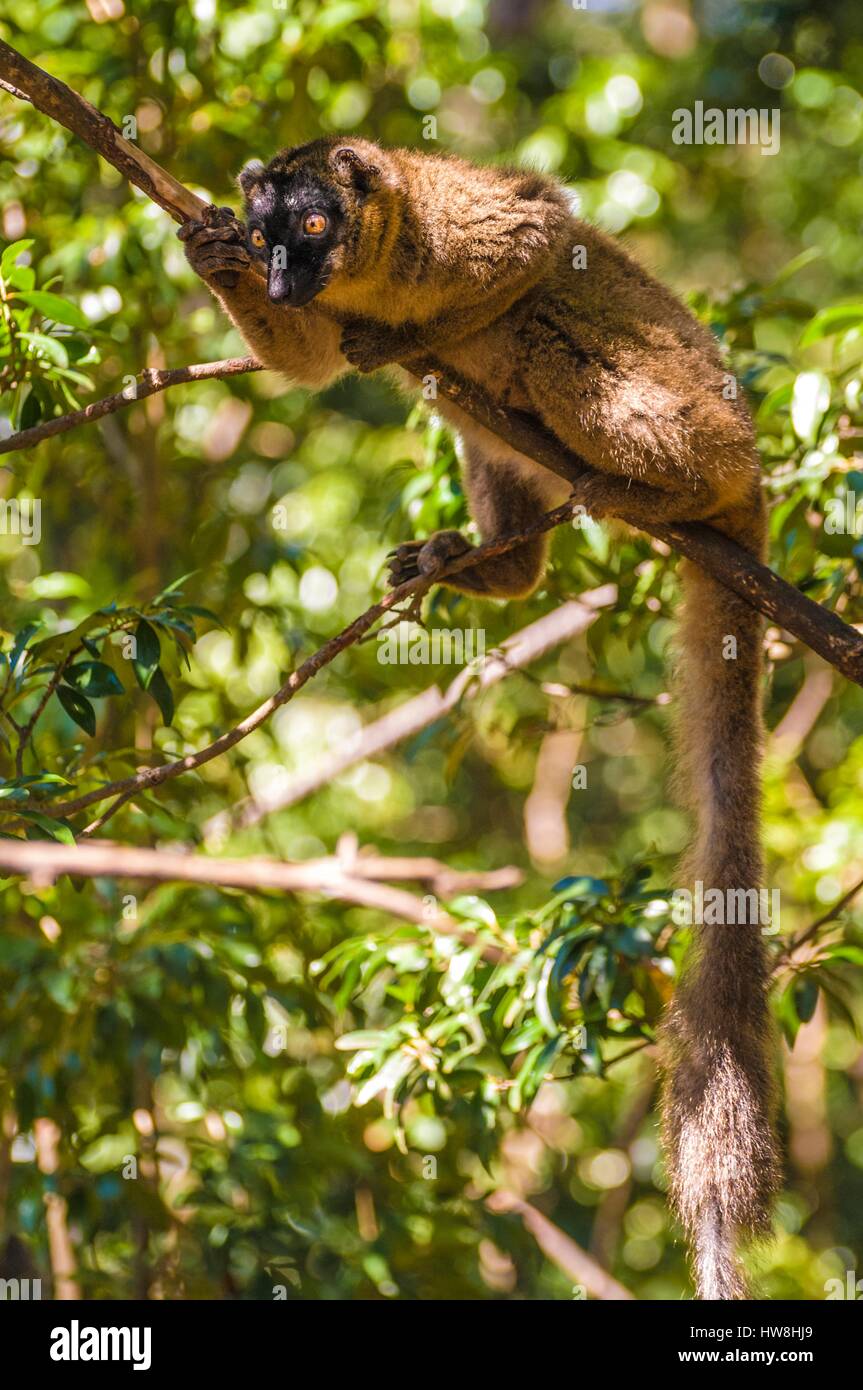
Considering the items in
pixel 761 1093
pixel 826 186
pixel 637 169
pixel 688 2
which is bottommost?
pixel 761 1093

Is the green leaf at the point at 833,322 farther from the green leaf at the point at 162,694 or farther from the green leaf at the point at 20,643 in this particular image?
the green leaf at the point at 20,643

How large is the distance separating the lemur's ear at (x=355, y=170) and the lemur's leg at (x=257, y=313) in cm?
41

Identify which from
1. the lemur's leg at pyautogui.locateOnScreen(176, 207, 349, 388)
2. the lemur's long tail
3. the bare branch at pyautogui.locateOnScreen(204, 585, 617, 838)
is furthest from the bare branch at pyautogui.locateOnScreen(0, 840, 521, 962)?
the lemur's leg at pyautogui.locateOnScreen(176, 207, 349, 388)

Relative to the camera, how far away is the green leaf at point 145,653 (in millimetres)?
3855

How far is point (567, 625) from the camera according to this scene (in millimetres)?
6203

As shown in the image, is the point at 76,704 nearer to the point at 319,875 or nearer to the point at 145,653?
the point at 145,653

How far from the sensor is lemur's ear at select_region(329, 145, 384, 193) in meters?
4.54

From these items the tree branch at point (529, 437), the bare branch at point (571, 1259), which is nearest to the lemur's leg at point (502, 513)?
the tree branch at point (529, 437)

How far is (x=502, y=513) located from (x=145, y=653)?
183 cm

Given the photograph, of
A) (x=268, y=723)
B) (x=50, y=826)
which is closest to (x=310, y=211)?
(x=50, y=826)

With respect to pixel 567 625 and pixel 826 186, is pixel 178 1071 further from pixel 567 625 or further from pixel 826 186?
pixel 826 186

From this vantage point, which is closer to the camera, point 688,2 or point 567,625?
point 567,625

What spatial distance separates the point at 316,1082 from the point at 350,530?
3.68 metres

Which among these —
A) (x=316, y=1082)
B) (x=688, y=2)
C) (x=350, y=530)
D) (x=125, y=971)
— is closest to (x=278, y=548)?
(x=125, y=971)
